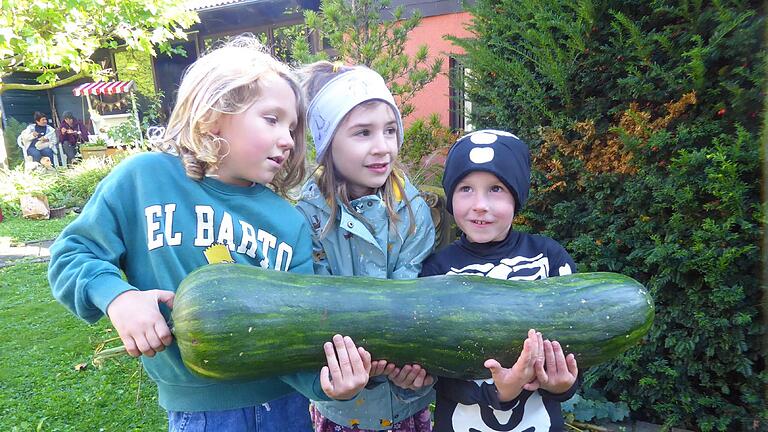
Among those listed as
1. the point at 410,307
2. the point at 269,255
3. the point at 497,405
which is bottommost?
the point at 497,405

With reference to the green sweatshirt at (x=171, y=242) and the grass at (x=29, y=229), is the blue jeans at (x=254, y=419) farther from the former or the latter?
the grass at (x=29, y=229)

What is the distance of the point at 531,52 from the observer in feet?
9.48

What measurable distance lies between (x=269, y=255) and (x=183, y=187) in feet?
1.14

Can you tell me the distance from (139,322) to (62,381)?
126 inches

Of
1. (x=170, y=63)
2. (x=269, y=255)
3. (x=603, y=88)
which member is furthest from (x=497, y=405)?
(x=170, y=63)

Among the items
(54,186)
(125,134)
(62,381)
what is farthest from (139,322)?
(125,134)

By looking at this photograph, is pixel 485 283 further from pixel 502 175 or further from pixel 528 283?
pixel 502 175

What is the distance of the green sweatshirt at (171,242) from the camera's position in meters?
1.36

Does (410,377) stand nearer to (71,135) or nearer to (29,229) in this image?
(29,229)

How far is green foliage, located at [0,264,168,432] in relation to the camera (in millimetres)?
3170

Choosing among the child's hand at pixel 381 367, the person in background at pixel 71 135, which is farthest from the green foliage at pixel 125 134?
the child's hand at pixel 381 367

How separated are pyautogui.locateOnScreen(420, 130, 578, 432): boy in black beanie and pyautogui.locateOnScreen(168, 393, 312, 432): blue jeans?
0.50 meters

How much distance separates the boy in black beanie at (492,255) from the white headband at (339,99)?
0.38m

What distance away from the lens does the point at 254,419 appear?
1543mm
